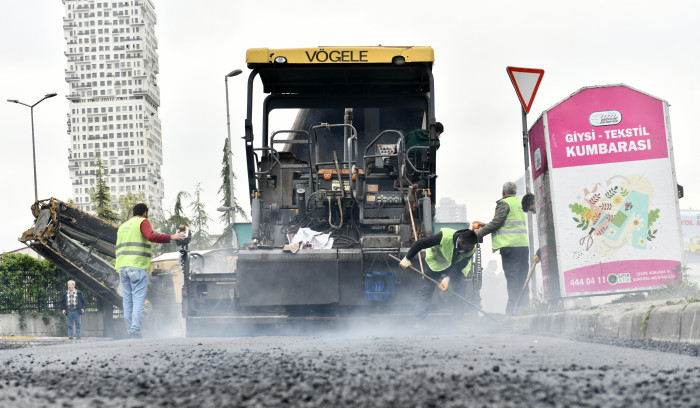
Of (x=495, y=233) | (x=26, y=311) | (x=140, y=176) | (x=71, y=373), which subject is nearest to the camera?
(x=71, y=373)

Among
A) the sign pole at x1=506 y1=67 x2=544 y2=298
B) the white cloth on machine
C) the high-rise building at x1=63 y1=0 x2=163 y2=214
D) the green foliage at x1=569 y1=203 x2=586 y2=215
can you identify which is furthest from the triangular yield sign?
the high-rise building at x1=63 y1=0 x2=163 y2=214

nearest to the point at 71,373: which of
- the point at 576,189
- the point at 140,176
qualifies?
the point at 576,189

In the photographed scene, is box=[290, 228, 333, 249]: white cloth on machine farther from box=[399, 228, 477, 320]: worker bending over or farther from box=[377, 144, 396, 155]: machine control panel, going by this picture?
box=[377, 144, 396, 155]: machine control panel

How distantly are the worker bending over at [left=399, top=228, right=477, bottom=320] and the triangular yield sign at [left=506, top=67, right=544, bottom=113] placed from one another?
6.22 feet

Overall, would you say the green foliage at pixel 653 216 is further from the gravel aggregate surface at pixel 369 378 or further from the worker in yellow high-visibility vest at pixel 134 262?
the worker in yellow high-visibility vest at pixel 134 262

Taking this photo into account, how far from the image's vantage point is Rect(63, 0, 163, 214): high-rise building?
148 m

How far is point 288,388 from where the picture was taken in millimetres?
3047

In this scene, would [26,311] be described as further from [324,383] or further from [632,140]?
[324,383]

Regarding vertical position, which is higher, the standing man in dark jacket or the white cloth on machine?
the white cloth on machine

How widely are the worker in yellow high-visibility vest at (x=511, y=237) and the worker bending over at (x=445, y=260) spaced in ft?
2.33

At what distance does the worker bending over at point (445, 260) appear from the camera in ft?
25.4

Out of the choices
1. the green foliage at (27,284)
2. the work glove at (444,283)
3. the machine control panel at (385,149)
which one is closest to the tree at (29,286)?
the green foliage at (27,284)

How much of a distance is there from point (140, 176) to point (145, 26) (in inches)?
1097

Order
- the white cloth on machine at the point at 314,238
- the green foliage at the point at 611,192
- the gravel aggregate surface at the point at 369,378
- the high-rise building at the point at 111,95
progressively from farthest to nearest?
1. the high-rise building at the point at 111,95
2. the white cloth on machine at the point at 314,238
3. the green foliage at the point at 611,192
4. the gravel aggregate surface at the point at 369,378
